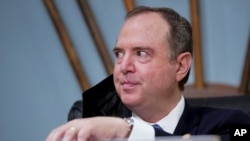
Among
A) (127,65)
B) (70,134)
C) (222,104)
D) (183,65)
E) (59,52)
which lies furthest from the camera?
(59,52)

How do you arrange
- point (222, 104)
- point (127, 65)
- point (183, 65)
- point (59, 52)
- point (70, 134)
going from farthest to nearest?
point (59, 52), point (222, 104), point (183, 65), point (127, 65), point (70, 134)

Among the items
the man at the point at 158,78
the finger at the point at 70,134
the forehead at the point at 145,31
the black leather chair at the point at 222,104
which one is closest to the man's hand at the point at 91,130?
the finger at the point at 70,134

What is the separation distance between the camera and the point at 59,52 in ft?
6.24

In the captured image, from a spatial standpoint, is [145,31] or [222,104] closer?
[145,31]

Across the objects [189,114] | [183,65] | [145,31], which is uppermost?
[145,31]

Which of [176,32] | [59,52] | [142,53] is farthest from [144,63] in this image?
[59,52]

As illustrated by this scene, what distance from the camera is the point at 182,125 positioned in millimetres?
947

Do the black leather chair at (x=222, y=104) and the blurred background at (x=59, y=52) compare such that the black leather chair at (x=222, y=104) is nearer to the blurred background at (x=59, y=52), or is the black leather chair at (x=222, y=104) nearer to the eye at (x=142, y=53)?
the eye at (x=142, y=53)

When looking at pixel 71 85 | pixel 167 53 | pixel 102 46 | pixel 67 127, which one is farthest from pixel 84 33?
pixel 67 127

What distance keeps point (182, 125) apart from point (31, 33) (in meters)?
1.16

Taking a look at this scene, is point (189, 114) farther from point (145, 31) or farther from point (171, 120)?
point (145, 31)

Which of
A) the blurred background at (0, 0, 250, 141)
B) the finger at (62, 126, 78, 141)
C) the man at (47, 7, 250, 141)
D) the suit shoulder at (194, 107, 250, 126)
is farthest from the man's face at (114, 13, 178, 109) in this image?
the blurred background at (0, 0, 250, 141)

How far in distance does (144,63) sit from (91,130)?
307 millimetres

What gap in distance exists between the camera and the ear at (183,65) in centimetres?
100
